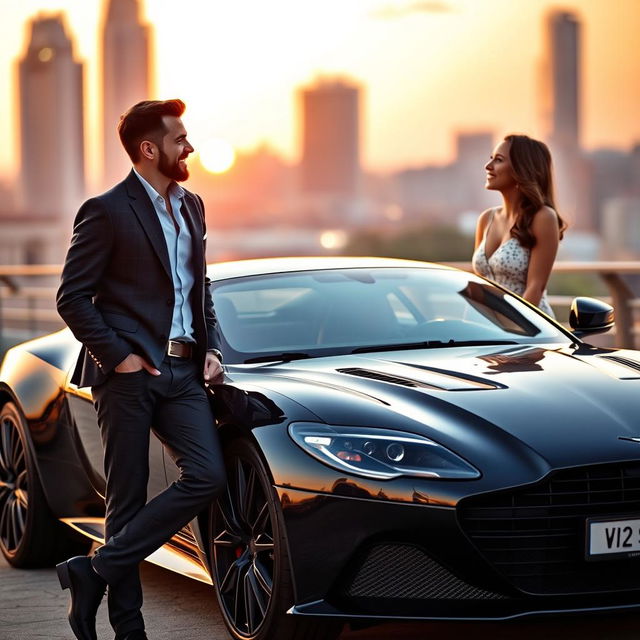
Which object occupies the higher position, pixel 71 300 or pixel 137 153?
pixel 137 153

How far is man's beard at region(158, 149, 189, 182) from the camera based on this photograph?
4.68 metres

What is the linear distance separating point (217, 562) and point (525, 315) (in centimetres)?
195

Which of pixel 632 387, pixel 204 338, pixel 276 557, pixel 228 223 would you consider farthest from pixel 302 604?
pixel 228 223

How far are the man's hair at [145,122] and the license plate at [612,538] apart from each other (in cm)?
191

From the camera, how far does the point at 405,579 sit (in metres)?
4.16

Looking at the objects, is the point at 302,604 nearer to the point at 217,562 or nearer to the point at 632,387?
the point at 217,562

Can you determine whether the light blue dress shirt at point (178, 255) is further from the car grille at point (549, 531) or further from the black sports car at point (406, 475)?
the car grille at point (549, 531)

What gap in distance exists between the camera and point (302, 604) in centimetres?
425

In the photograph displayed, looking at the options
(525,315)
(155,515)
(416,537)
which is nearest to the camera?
(416,537)

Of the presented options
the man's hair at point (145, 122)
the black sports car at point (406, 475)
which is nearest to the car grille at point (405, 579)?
the black sports car at point (406, 475)

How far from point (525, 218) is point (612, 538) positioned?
3472 millimetres

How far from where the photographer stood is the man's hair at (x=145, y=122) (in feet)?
15.2

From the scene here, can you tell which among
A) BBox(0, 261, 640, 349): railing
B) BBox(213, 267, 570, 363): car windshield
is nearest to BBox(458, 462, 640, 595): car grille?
BBox(213, 267, 570, 363): car windshield

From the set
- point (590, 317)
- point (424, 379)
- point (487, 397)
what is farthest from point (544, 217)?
point (487, 397)
